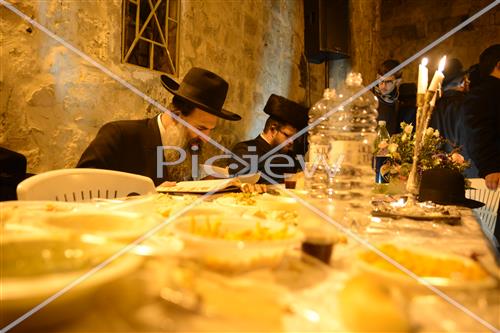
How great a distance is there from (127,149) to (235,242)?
2.28m

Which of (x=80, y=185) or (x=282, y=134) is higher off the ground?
(x=282, y=134)

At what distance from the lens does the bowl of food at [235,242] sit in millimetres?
688

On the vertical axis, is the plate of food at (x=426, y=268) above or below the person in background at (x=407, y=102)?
below

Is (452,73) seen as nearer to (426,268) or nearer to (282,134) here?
(282,134)

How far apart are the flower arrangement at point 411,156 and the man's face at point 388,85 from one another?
2970 millimetres

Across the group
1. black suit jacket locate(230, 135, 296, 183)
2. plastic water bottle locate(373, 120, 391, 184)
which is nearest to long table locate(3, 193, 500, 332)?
plastic water bottle locate(373, 120, 391, 184)

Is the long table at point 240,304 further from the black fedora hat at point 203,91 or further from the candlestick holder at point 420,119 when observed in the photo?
the black fedora hat at point 203,91

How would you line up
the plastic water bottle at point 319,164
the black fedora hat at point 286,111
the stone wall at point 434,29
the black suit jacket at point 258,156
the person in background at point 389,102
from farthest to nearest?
the stone wall at point 434,29 < the person in background at point 389,102 < the black fedora hat at point 286,111 < the black suit jacket at point 258,156 < the plastic water bottle at point 319,164

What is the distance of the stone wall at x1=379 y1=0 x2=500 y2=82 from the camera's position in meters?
7.58

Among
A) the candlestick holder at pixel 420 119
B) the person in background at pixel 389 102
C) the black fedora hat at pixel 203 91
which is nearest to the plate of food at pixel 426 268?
the candlestick holder at pixel 420 119

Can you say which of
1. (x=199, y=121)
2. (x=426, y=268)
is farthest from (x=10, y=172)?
(x=426, y=268)

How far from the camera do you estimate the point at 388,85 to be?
521 centimetres

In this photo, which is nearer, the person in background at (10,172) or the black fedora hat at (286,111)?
the person in background at (10,172)

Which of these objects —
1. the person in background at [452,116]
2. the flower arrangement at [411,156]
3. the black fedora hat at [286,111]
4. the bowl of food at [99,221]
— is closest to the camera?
the bowl of food at [99,221]
